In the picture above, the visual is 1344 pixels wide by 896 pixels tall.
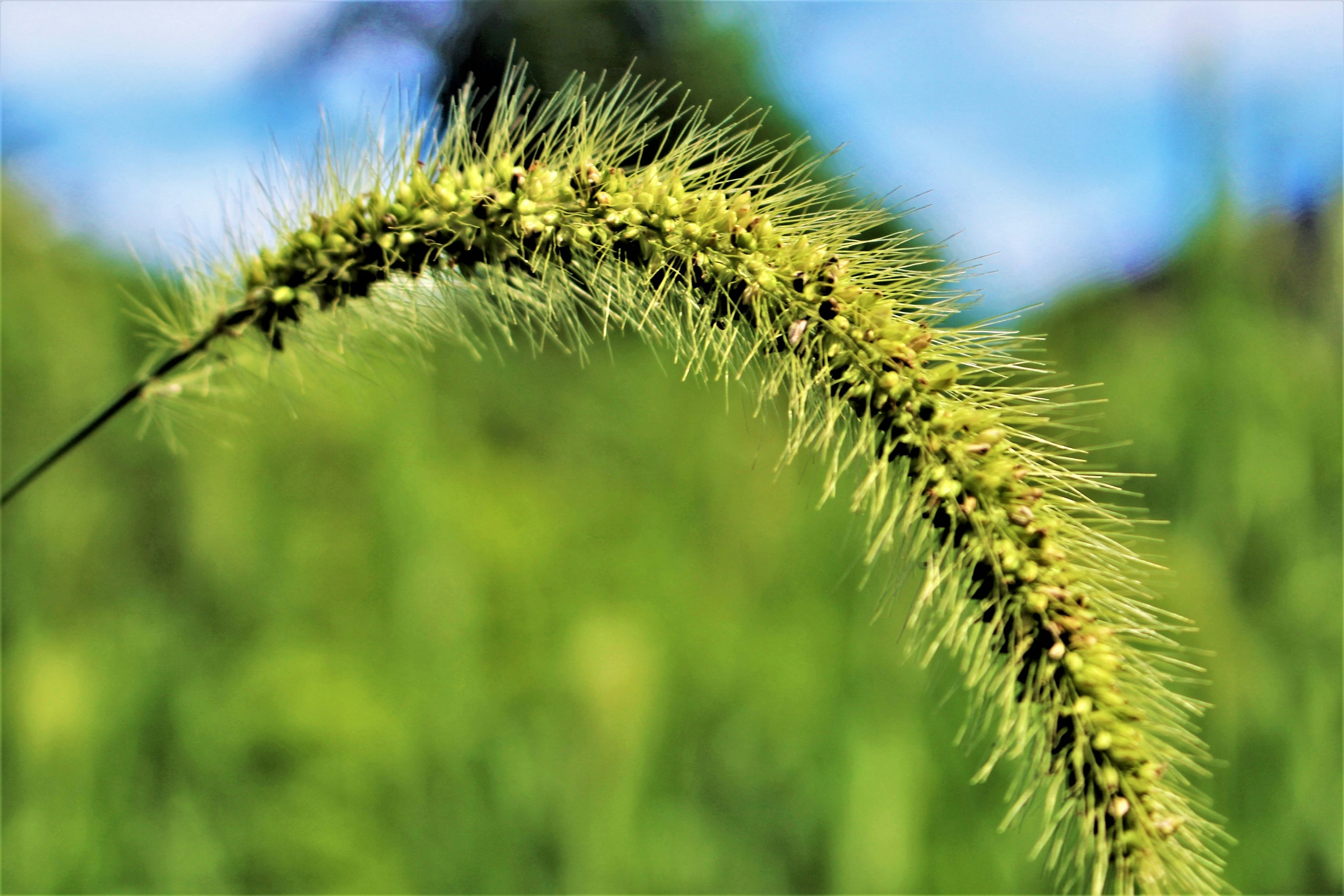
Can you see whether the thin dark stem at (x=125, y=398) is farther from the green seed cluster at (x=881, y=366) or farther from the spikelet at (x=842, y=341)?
the green seed cluster at (x=881, y=366)

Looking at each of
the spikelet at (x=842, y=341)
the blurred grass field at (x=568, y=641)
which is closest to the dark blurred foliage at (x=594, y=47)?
the spikelet at (x=842, y=341)

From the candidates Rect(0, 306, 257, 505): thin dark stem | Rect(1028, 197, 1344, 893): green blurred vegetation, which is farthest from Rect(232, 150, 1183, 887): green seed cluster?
Rect(1028, 197, 1344, 893): green blurred vegetation

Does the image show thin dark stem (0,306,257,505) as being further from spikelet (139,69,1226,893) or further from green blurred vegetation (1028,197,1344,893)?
green blurred vegetation (1028,197,1344,893)

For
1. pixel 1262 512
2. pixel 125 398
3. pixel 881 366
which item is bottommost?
pixel 125 398

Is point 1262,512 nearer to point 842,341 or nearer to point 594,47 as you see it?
point 842,341

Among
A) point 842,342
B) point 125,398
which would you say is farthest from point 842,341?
point 125,398

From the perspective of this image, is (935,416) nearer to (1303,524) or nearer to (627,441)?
(1303,524)

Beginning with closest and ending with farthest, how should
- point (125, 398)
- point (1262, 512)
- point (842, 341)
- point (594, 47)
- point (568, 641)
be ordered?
point (842, 341) → point (125, 398) → point (1262, 512) → point (568, 641) → point (594, 47)
